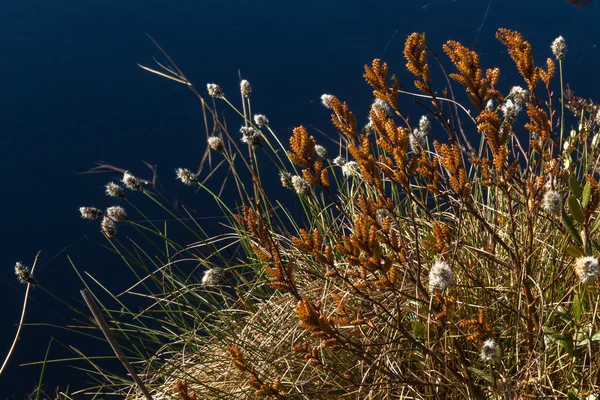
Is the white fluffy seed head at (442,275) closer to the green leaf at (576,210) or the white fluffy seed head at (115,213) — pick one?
the green leaf at (576,210)

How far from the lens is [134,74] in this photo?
5172 mm

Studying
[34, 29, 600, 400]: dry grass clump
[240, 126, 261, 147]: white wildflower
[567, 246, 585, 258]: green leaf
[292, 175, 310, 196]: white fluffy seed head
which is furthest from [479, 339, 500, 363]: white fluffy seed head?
[240, 126, 261, 147]: white wildflower

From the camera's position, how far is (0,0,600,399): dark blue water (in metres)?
3.87

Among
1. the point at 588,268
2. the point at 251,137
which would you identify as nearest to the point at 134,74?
the point at 251,137

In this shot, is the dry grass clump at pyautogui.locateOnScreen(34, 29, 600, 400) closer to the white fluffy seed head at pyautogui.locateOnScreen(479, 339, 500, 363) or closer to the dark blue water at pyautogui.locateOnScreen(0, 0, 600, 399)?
the white fluffy seed head at pyautogui.locateOnScreen(479, 339, 500, 363)

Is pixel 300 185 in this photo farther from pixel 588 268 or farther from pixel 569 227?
pixel 588 268

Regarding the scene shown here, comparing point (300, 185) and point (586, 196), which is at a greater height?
point (586, 196)

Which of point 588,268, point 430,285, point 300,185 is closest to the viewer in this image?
point 588,268

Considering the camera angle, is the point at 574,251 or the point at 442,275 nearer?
the point at 442,275

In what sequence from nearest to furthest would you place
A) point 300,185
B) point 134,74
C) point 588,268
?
1. point 588,268
2. point 300,185
3. point 134,74

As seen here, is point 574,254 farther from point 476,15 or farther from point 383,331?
point 476,15

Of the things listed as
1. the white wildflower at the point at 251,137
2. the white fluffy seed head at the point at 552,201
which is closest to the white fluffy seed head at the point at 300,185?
the white wildflower at the point at 251,137

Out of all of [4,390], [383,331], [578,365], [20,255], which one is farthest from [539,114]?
[20,255]

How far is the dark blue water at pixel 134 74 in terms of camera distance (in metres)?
3.87
